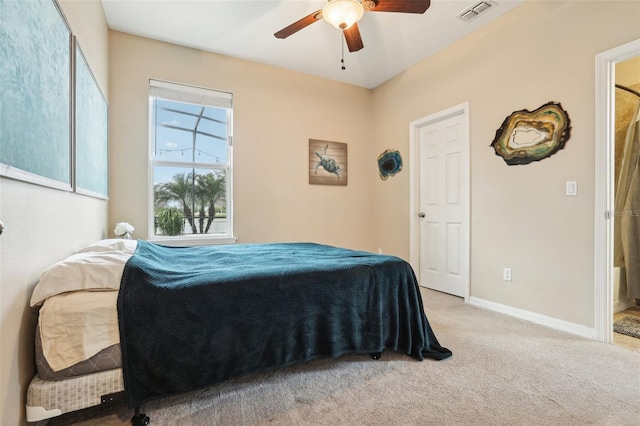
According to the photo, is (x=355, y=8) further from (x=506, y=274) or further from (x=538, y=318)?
(x=538, y=318)

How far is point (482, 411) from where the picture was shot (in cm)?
141

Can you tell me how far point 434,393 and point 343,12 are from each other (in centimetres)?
236

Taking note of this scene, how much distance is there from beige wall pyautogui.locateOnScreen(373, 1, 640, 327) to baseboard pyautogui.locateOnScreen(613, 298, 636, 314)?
0.93m

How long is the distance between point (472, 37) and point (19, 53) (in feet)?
11.7

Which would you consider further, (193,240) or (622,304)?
(193,240)

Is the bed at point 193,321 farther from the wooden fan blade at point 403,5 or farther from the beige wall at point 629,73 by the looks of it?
the beige wall at point 629,73

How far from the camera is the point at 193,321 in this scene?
136 cm

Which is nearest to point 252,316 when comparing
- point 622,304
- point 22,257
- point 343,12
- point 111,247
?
point 22,257

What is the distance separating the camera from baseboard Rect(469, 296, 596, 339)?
7.54 ft

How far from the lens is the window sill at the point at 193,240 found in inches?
129

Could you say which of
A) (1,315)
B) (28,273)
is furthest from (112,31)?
(1,315)

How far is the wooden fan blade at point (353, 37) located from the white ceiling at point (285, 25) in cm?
53

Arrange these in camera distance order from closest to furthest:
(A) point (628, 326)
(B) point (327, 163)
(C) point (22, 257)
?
(C) point (22, 257)
(A) point (628, 326)
(B) point (327, 163)

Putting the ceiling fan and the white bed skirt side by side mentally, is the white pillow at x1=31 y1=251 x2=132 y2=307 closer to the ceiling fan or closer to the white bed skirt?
the white bed skirt
